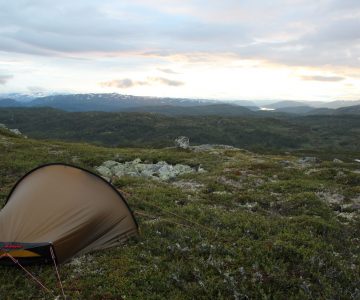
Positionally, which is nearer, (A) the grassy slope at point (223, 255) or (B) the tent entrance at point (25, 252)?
(A) the grassy slope at point (223, 255)

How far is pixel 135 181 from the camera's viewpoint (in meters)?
24.3

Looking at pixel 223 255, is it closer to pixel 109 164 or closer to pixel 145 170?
pixel 145 170

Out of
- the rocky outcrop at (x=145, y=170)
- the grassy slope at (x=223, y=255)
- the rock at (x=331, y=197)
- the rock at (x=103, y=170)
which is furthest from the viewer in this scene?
the rock at (x=103, y=170)

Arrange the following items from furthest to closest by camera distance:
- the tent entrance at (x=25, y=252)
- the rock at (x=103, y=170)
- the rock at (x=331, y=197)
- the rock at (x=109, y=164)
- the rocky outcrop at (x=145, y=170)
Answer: the rock at (x=109, y=164)
the rock at (x=103, y=170)
the rocky outcrop at (x=145, y=170)
the rock at (x=331, y=197)
the tent entrance at (x=25, y=252)

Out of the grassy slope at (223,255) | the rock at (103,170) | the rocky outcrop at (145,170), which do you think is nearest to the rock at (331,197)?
the grassy slope at (223,255)

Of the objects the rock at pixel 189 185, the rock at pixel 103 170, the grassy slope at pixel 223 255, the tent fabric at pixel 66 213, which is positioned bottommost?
the rock at pixel 103 170

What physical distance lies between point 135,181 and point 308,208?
35.8 ft

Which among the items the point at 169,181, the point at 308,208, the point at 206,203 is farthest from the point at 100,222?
the point at 169,181

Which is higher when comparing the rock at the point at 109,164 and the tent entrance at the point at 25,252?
the tent entrance at the point at 25,252

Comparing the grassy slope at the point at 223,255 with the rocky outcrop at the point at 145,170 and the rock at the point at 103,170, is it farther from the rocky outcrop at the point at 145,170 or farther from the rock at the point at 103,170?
the rock at the point at 103,170

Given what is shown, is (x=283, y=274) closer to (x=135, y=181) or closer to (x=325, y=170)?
(x=135, y=181)

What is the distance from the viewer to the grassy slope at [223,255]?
1063cm

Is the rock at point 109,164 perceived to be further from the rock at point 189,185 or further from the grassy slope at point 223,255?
the grassy slope at point 223,255

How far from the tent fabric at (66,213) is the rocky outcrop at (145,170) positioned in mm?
13657
